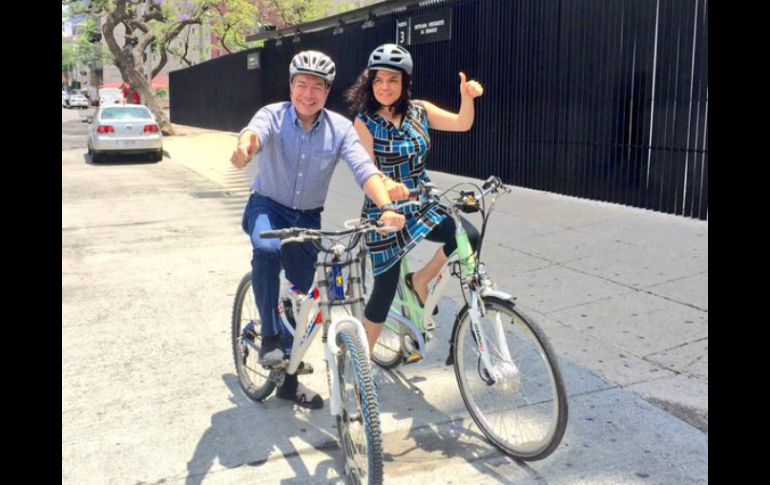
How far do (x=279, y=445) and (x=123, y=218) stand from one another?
7606 mm

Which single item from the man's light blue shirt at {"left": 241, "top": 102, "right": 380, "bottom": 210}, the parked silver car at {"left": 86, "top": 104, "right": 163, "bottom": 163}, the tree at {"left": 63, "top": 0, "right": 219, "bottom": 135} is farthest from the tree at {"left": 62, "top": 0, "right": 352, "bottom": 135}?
the man's light blue shirt at {"left": 241, "top": 102, "right": 380, "bottom": 210}

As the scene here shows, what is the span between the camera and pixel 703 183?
26.5 ft

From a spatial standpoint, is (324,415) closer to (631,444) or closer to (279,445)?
(279,445)

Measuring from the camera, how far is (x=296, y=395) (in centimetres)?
423

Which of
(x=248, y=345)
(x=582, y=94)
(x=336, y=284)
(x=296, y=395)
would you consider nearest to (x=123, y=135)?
(x=582, y=94)

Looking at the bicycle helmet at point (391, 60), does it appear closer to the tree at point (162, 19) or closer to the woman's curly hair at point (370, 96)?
the woman's curly hair at point (370, 96)

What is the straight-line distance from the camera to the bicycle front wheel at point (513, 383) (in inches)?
127

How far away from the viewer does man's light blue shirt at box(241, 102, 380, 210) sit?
3.71m

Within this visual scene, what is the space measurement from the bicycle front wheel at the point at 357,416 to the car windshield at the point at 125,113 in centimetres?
1699

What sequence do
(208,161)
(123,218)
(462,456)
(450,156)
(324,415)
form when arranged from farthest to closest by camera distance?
1. (208,161)
2. (450,156)
3. (123,218)
4. (324,415)
5. (462,456)

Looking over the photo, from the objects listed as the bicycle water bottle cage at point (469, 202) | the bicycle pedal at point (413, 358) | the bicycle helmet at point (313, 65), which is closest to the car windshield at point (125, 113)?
the bicycle pedal at point (413, 358)

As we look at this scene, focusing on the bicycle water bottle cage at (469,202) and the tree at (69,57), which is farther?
the tree at (69,57)
